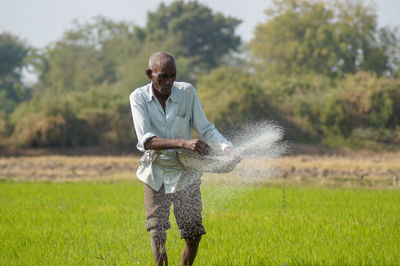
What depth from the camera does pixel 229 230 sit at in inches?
211

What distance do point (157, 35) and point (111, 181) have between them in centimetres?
2492

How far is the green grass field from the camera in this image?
156 inches

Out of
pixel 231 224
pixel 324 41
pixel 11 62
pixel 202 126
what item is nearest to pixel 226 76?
pixel 324 41

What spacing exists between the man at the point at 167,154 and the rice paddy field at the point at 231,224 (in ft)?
1.85

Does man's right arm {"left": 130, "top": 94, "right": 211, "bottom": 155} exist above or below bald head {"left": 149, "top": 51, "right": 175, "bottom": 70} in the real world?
below

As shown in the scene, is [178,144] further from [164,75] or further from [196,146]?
[164,75]

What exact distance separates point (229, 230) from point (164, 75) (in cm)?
272

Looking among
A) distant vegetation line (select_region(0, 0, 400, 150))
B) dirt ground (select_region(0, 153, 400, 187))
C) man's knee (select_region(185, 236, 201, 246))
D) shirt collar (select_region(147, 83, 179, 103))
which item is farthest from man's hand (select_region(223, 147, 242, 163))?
distant vegetation line (select_region(0, 0, 400, 150))

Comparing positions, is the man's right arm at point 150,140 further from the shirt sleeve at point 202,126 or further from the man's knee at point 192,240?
the man's knee at point 192,240

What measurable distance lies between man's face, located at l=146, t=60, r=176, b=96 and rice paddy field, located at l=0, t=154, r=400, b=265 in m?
1.06

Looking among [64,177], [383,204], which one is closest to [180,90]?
[383,204]

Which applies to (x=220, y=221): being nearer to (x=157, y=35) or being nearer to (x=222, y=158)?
(x=222, y=158)

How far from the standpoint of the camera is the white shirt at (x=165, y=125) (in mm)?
3213

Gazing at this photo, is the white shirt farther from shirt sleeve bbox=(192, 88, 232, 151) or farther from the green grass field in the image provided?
the green grass field
